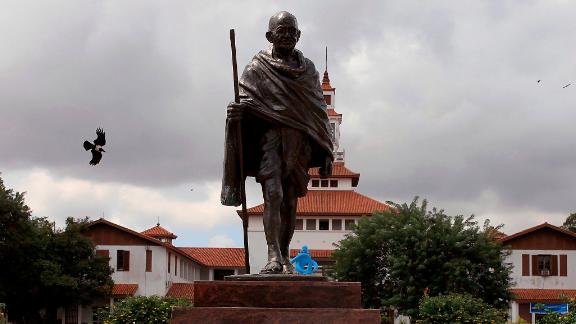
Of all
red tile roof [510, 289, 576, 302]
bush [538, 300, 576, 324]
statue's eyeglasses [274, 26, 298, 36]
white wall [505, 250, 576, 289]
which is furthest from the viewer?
white wall [505, 250, 576, 289]

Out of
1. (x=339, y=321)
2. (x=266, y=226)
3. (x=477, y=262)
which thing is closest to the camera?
(x=339, y=321)

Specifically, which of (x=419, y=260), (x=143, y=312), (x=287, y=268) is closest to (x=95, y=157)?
(x=143, y=312)

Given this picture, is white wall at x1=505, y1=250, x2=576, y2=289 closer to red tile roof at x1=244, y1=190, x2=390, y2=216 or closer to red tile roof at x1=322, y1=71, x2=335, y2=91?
red tile roof at x1=244, y1=190, x2=390, y2=216

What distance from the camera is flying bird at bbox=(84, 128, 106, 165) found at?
16828 millimetres

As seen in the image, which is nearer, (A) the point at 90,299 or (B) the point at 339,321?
(B) the point at 339,321

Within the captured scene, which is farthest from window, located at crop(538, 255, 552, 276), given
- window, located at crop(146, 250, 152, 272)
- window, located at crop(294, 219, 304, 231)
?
window, located at crop(146, 250, 152, 272)

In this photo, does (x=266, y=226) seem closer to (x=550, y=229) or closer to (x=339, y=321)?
(x=339, y=321)

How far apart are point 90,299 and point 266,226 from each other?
4005cm

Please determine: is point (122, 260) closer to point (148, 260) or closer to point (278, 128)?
Result: point (148, 260)

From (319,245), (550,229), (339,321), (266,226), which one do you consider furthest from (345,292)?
(319,245)

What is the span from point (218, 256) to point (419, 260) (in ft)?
101

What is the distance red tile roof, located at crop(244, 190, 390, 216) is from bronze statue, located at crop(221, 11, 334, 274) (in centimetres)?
4753

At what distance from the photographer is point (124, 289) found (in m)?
50.2

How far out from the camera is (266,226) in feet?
26.8
